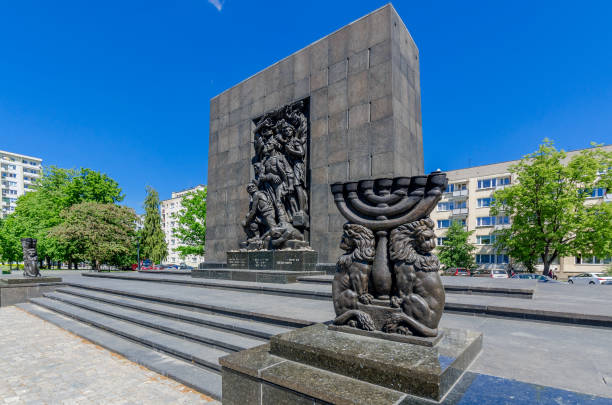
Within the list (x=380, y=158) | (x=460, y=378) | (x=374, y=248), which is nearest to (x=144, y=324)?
(x=374, y=248)

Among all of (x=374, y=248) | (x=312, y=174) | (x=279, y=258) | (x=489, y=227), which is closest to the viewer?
(x=374, y=248)

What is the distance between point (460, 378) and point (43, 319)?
487 inches

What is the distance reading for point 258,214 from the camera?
12.8m

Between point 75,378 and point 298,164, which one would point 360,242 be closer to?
point 75,378

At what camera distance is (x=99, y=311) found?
8945 millimetres

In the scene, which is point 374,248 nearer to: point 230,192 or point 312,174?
point 312,174

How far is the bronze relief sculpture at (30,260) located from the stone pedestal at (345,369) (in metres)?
16.4

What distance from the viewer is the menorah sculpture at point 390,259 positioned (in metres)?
3.24

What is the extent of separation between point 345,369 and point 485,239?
162 ft

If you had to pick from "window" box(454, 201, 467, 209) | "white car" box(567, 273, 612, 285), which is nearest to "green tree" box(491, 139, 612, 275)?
"white car" box(567, 273, 612, 285)

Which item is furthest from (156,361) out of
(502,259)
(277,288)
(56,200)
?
(502,259)

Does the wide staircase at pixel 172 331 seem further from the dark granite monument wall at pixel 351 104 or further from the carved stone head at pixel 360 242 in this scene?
the dark granite monument wall at pixel 351 104

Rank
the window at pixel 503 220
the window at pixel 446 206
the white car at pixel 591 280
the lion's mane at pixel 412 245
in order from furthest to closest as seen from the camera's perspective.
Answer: the window at pixel 446 206, the window at pixel 503 220, the white car at pixel 591 280, the lion's mane at pixel 412 245

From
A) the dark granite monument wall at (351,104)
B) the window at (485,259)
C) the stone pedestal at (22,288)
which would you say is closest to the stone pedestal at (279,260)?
the dark granite monument wall at (351,104)
